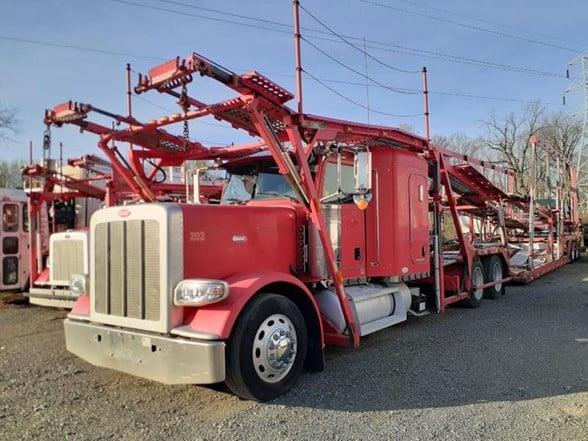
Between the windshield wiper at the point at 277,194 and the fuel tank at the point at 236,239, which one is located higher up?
the windshield wiper at the point at 277,194

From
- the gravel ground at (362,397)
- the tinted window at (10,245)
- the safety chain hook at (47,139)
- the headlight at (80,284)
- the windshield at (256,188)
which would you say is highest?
the safety chain hook at (47,139)

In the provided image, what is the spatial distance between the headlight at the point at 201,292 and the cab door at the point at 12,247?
888 centimetres

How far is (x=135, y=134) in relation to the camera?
20.5 feet

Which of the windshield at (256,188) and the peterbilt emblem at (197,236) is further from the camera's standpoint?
the windshield at (256,188)

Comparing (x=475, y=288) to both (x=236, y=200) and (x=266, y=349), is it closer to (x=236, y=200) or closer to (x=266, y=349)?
(x=236, y=200)

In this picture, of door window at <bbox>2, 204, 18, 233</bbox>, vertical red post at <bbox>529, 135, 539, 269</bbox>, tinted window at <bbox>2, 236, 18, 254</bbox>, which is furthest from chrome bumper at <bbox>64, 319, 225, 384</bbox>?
vertical red post at <bbox>529, 135, 539, 269</bbox>

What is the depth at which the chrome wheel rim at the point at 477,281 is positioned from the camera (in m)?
9.65

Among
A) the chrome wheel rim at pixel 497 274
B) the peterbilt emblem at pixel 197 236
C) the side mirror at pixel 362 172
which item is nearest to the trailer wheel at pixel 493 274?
the chrome wheel rim at pixel 497 274

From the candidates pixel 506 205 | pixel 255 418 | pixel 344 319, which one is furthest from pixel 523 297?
pixel 255 418

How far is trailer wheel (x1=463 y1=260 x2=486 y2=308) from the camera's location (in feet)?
31.3

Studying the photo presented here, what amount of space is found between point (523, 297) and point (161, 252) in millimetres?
8735

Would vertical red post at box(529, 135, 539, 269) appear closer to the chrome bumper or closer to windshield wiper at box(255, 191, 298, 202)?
windshield wiper at box(255, 191, 298, 202)

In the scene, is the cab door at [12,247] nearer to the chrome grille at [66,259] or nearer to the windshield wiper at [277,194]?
the chrome grille at [66,259]

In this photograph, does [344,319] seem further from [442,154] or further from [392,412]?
[442,154]
